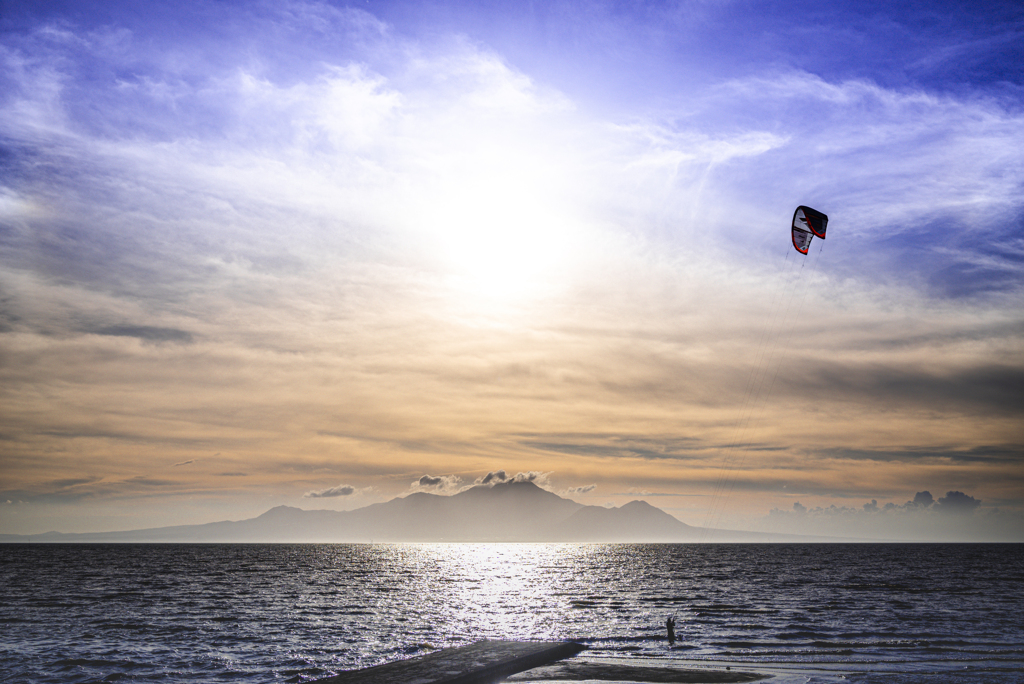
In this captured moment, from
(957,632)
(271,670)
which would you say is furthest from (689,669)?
(957,632)

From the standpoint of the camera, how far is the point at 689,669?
25.8 m

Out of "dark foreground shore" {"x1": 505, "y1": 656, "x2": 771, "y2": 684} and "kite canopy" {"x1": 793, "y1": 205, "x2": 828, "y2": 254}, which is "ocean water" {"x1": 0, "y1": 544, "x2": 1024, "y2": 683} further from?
"kite canopy" {"x1": 793, "y1": 205, "x2": 828, "y2": 254}

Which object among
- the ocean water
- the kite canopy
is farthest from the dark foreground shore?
the kite canopy

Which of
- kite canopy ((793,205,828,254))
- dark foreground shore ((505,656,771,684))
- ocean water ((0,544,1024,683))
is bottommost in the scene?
ocean water ((0,544,1024,683))

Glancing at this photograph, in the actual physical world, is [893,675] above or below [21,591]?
above

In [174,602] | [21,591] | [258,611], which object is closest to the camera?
[258,611]

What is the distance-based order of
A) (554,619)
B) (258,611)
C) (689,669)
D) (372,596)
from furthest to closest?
(372,596) < (258,611) < (554,619) < (689,669)

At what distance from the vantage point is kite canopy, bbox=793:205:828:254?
35906mm

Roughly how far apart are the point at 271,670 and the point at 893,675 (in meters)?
24.8

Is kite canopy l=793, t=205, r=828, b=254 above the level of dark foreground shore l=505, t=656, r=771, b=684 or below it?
above

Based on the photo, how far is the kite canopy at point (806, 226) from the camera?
1414 inches

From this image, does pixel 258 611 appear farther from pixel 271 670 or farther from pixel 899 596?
pixel 899 596

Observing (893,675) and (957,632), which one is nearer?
(893,675)

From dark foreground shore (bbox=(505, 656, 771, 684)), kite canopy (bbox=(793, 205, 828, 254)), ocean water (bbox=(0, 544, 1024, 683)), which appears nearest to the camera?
dark foreground shore (bbox=(505, 656, 771, 684))
